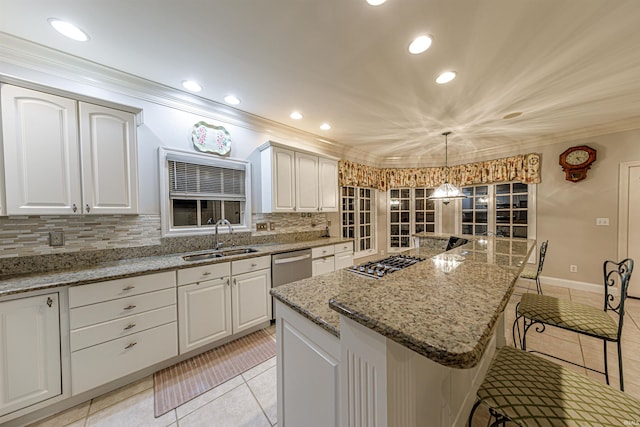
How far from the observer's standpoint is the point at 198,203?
2.64m

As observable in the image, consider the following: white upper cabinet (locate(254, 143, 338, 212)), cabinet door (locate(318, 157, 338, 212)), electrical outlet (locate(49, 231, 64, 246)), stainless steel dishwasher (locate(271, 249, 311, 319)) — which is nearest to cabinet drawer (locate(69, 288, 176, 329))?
electrical outlet (locate(49, 231, 64, 246))

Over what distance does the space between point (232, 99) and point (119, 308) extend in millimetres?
2251

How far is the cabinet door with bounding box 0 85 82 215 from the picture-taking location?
1.51m

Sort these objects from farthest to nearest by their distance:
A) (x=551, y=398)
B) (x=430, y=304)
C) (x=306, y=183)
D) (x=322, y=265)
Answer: (x=306, y=183), (x=322, y=265), (x=551, y=398), (x=430, y=304)

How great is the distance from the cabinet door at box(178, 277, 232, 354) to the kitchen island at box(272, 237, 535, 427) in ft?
4.08

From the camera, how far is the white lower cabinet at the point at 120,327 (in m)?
1.53

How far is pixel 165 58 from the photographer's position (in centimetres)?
184

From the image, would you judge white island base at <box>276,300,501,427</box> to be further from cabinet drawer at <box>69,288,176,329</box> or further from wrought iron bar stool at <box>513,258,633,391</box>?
cabinet drawer at <box>69,288,176,329</box>

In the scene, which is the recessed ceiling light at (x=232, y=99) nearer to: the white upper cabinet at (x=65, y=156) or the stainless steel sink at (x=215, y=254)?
the white upper cabinet at (x=65, y=156)

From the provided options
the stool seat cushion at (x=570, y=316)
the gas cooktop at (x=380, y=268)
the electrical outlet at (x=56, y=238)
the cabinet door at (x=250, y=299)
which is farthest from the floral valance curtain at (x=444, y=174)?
the electrical outlet at (x=56, y=238)

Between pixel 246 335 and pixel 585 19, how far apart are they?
3.76 meters

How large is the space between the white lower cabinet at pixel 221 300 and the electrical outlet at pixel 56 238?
983mm

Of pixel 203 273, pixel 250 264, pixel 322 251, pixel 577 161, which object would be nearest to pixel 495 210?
pixel 577 161

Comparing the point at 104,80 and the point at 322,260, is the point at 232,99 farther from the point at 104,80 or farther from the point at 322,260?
the point at 322,260
